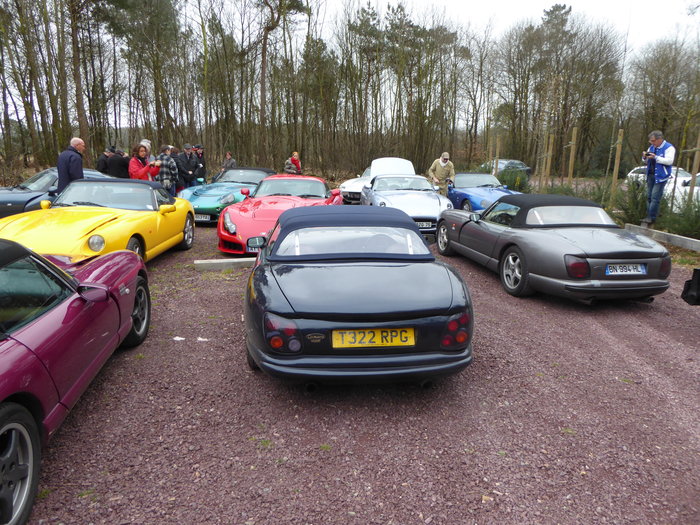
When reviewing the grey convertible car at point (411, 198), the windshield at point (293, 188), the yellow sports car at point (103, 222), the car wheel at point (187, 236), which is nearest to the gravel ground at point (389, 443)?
the yellow sports car at point (103, 222)

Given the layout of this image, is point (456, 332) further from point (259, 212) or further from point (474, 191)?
point (474, 191)

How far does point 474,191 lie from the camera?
40.8 ft

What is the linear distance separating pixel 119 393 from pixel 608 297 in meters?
4.91

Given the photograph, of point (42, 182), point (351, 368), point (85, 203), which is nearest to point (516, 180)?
point (85, 203)

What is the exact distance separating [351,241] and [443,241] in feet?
15.7

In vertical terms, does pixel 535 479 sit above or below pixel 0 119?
below

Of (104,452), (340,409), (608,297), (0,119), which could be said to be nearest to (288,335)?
(340,409)

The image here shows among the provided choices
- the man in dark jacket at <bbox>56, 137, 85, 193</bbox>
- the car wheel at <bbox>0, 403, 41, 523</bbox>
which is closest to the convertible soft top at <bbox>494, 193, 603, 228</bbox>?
the car wheel at <bbox>0, 403, 41, 523</bbox>

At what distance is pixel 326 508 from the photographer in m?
2.28

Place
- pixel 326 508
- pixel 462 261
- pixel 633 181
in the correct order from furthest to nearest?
pixel 633 181 < pixel 462 261 < pixel 326 508

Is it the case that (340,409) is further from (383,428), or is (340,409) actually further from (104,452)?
(104,452)

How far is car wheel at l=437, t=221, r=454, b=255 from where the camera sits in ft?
26.7

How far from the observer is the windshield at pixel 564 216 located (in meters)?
5.98

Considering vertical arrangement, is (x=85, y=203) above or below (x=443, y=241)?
above
